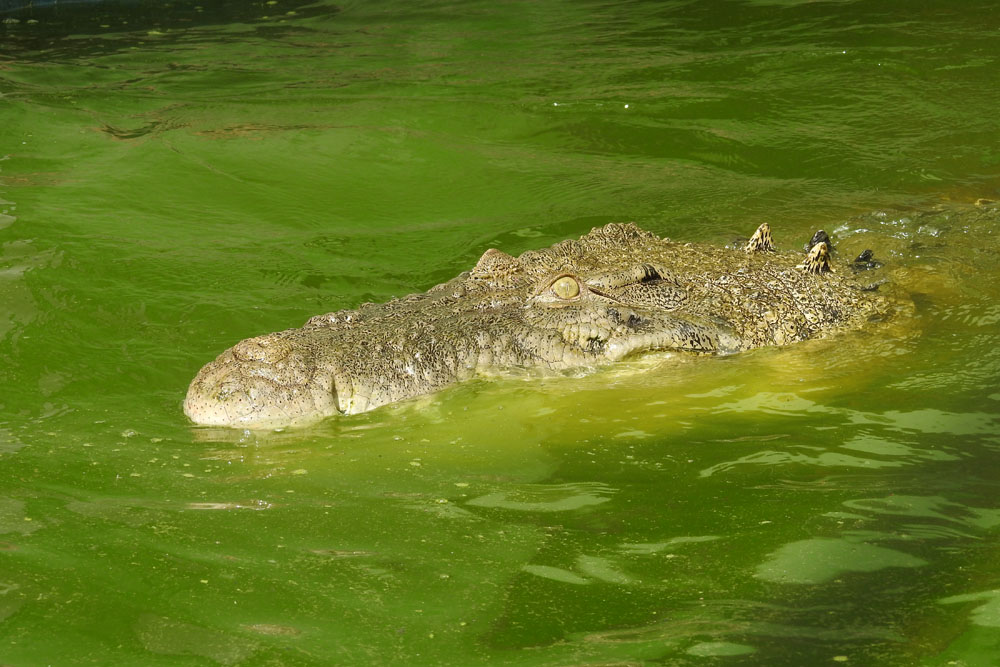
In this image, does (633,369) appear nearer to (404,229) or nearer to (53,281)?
(404,229)

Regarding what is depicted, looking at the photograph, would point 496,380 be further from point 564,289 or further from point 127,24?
point 127,24

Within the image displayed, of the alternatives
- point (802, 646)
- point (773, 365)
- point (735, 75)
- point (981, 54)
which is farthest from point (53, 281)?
point (981, 54)

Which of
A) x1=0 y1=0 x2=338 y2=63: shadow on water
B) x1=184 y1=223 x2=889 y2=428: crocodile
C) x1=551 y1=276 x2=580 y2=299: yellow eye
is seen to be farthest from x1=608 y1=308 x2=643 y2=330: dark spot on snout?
x1=0 y1=0 x2=338 y2=63: shadow on water

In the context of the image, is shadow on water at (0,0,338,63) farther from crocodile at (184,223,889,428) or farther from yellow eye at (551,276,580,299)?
yellow eye at (551,276,580,299)

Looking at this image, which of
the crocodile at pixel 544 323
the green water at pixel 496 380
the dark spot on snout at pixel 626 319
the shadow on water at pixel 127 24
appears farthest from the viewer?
the shadow on water at pixel 127 24

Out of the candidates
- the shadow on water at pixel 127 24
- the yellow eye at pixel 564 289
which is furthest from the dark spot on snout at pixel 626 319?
the shadow on water at pixel 127 24

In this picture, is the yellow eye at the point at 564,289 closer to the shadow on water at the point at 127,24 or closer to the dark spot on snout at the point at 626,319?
the dark spot on snout at the point at 626,319
